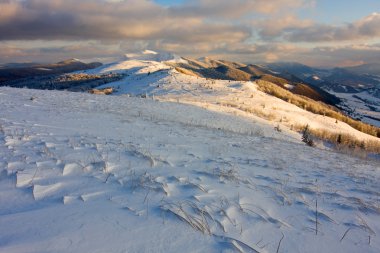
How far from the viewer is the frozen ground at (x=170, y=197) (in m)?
3.29

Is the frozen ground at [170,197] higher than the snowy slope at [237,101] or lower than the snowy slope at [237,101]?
higher

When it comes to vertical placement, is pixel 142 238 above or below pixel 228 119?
above

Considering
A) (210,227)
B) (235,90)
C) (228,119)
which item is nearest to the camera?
(210,227)

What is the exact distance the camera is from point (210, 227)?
359 centimetres

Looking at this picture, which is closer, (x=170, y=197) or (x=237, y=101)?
(x=170, y=197)

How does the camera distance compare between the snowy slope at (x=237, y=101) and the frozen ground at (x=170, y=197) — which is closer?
the frozen ground at (x=170, y=197)

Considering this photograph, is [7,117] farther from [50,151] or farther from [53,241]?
[53,241]

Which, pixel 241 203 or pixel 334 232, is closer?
pixel 334 232

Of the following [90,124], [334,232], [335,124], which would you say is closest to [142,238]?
[334,232]

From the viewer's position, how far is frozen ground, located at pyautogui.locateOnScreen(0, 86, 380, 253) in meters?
3.29

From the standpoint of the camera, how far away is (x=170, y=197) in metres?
4.39

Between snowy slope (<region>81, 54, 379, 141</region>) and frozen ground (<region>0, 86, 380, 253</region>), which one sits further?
snowy slope (<region>81, 54, 379, 141</region>)

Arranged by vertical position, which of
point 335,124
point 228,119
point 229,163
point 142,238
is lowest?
point 335,124

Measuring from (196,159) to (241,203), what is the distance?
234 centimetres
